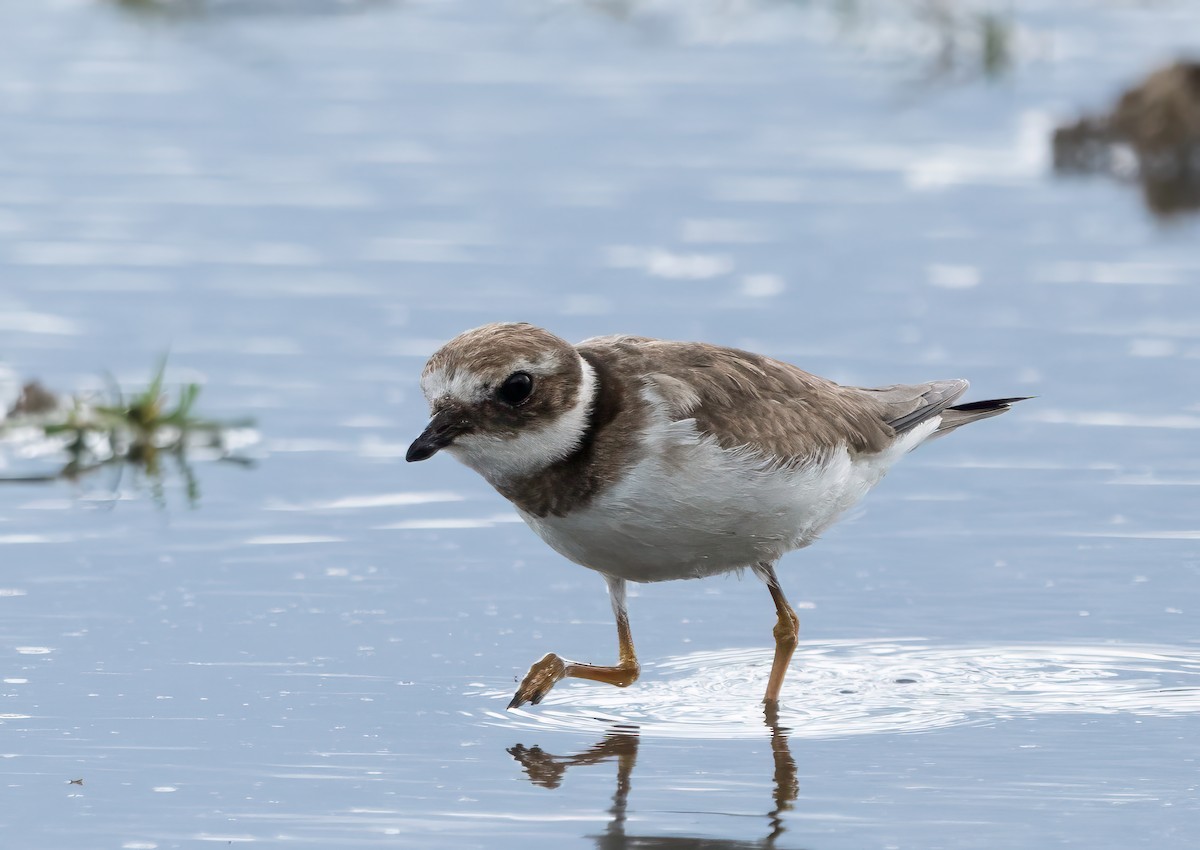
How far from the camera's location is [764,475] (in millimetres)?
7344

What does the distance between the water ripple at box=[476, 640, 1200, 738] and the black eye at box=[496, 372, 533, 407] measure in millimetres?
1110

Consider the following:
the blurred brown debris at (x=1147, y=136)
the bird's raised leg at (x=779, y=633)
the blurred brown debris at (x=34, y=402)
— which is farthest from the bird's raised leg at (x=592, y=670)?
the blurred brown debris at (x=1147, y=136)

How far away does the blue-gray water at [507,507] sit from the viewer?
653 cm

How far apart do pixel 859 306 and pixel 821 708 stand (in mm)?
5655

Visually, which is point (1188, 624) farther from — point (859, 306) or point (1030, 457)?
point (859, 306)

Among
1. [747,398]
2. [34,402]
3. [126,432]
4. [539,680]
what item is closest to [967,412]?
[747,398]

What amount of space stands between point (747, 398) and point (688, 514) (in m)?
0.72

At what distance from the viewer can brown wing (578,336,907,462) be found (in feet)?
24.0

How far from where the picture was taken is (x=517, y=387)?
691 cm

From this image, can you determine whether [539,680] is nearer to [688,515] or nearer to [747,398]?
[688,515]

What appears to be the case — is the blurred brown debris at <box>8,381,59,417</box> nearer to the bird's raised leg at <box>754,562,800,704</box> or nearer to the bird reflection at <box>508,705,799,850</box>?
the bird's raised leg at <box>754,562,800,704</box>

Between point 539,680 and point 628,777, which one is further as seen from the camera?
point 539,680

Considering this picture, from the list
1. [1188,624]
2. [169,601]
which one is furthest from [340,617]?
[1188,624]

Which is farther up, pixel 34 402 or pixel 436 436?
pixel 436 436
